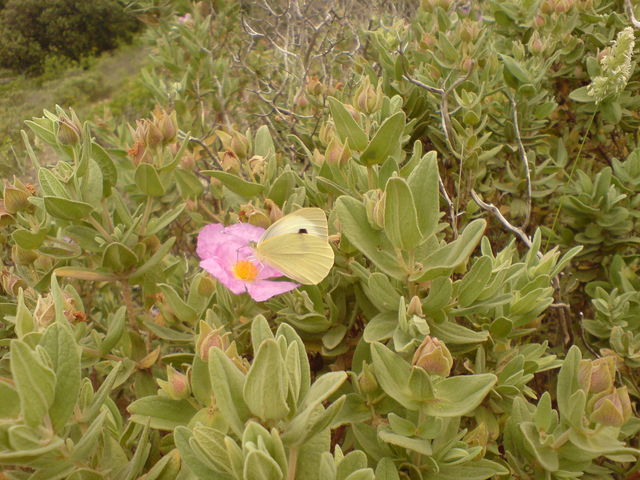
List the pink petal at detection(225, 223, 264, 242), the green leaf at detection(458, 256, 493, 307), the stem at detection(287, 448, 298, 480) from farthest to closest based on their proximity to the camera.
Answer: the pink petal at detection(225, 223, 264, 242) < the green leaf at detection(458, 256, 493, 307) < the stem at detection(287, 448, 298, 480)

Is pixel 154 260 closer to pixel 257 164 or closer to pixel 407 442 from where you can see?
pixel 257 164

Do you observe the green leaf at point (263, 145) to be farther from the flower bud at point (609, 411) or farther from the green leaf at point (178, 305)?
the flower bud at point (609, 411)

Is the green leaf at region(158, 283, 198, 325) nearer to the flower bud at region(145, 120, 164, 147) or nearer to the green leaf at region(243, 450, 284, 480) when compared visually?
the flower bud at region(145, 120, 164, 147)

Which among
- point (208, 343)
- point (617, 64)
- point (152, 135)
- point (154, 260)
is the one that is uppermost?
point (617, 64)

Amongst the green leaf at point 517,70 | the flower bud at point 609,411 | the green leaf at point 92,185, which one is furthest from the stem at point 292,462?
the green leaf at point 517,70

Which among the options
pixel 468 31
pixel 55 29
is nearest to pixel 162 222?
pixel 468 31

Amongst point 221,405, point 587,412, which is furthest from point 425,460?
point 221,405

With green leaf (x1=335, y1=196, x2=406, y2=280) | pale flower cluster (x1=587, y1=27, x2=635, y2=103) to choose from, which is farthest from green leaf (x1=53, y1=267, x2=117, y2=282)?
pale flower cluster (x1=587, y1=27, x2=635, y2=103)
